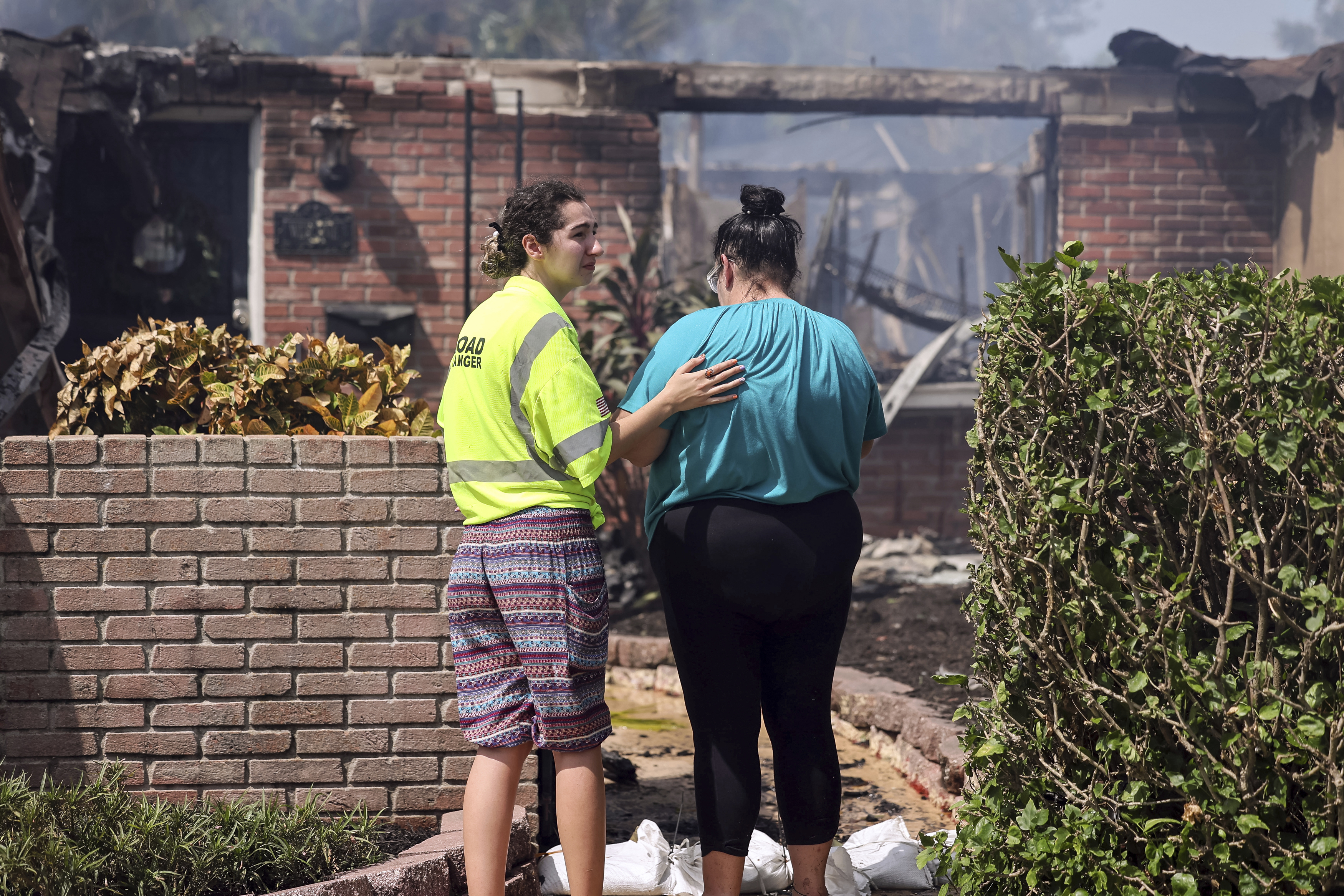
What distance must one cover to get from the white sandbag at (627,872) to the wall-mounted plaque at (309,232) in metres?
5.38

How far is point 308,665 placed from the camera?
3.05 metres

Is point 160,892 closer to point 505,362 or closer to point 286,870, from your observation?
point 286,870

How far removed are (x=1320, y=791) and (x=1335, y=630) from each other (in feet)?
1.07

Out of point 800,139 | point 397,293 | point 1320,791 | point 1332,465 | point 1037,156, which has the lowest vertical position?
point 1320,791

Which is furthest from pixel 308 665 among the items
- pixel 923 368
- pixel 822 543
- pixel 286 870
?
pixel 923 368

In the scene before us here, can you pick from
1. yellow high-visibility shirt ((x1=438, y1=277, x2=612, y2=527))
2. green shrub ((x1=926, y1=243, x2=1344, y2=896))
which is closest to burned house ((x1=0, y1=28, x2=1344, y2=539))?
yellow high-visibility shirt ((x1=438, y1=277, x2=612, y2=527))

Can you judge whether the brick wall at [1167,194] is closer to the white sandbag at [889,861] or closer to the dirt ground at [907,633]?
the dirt ground at [907,633]

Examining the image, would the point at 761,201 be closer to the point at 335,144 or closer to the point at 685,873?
the point at 685,873

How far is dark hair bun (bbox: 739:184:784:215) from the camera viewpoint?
8.39ft

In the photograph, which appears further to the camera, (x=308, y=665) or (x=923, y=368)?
(x=923, y=368)

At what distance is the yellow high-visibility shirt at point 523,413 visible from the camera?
2307 millimetres

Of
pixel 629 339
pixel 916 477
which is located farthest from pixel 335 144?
pixel 916 477

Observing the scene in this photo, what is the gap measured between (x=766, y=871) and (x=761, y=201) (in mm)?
1787

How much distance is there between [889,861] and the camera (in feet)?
10.2
